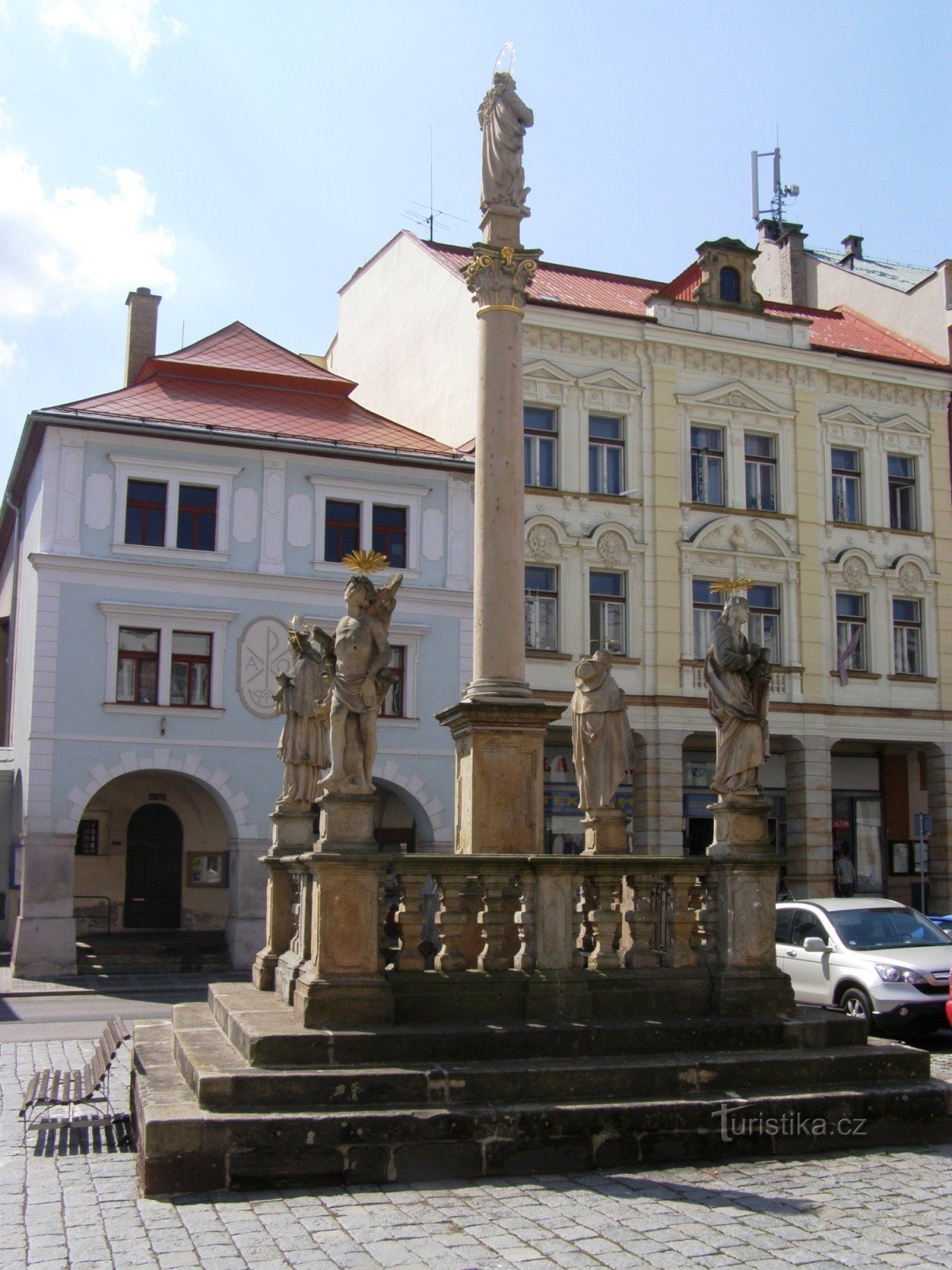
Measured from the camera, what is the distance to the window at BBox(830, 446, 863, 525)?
29.1m

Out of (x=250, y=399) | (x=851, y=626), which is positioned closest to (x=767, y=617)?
(x=851, y=626)

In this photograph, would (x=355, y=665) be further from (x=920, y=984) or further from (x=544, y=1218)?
(x=920, y=984)

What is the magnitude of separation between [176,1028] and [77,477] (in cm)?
1572

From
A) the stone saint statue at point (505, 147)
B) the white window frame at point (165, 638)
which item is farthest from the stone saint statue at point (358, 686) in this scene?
the white window frame at point (165, 638)

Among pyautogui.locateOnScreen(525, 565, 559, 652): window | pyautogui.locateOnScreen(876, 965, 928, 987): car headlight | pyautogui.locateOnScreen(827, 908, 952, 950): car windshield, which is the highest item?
pyautogui.locateOnScreen(525, 565, 559, 652): window

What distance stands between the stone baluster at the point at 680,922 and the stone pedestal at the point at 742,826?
32cm

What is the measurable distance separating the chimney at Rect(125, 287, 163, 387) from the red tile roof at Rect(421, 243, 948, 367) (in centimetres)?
639

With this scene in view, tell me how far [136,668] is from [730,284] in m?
15.1

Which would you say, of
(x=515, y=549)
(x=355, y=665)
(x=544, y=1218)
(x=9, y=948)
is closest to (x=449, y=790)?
(x=9, y=948)

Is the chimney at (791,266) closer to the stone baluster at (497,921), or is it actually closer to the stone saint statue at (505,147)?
the stone saint statue at (505,147)

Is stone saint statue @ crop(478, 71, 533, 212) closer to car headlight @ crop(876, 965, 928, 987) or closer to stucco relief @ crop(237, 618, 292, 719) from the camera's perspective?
car headlight @ crop(876, 965, 928, 987)

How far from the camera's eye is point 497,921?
914 centimetres

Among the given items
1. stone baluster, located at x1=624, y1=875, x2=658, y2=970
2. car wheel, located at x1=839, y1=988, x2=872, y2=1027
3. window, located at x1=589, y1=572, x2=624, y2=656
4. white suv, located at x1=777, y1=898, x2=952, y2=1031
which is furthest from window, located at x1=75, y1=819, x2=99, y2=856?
stone baluster, located at x1=624, y1=875, x2=658, y2=970

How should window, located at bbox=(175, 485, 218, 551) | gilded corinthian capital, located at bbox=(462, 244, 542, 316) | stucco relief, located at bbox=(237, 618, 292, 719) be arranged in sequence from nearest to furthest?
1. gilded corinthian capital, located at bbox=(462, 244, 542, 316)
2. stucco relief, located at bbox=(237, 618, 292, 719)
3. window, located at bbox=(175, 485, 218, 551)
